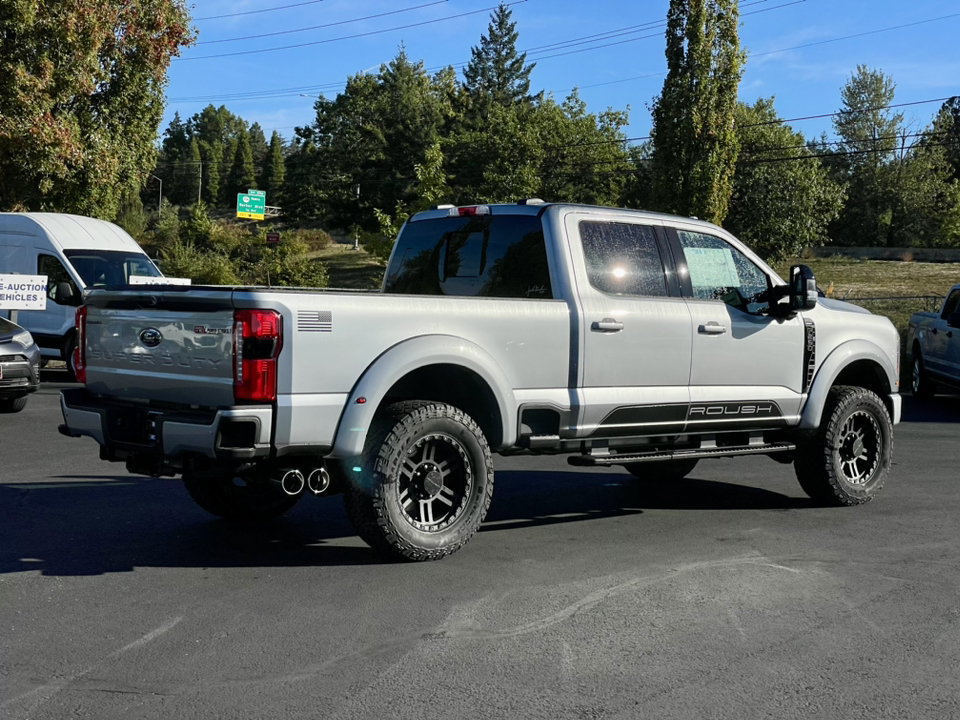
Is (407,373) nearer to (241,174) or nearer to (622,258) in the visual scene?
(622,258)

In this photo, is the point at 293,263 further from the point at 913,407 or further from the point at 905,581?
the point at 905,581

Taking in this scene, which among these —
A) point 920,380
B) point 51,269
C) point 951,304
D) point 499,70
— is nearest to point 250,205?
point 499,70

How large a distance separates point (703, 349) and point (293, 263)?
114 feet

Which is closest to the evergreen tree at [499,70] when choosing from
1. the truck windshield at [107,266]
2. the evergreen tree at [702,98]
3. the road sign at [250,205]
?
the road sign at [250,205]

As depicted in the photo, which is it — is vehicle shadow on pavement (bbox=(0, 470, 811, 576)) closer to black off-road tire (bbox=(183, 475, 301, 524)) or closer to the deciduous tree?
black off-road tire (bbox=(183, 475, 301, 524))

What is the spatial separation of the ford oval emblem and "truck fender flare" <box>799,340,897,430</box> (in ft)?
15.3

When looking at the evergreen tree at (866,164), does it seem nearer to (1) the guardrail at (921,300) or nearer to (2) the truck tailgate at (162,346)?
(1) the guardrail at (921,300)

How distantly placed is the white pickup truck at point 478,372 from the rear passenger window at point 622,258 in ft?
0.04

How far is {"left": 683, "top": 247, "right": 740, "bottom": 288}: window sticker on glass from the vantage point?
7.80 meters

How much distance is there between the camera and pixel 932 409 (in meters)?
16.1

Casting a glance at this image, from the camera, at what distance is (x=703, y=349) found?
7.63 metres

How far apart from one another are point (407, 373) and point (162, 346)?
1.35 meters

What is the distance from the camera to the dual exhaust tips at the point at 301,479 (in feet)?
19.6

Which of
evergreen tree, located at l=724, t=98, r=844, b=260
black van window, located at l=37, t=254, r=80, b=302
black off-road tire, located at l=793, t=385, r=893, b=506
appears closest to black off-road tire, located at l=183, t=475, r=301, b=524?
black off-road tire, located at l=793, t=385, r=893, b=506
